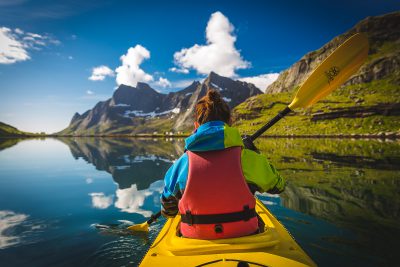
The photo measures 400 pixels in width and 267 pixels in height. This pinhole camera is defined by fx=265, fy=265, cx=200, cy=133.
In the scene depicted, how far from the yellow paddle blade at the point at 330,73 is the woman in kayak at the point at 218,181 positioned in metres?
4.99

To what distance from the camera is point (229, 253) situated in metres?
3.81

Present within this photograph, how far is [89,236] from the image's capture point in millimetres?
9242

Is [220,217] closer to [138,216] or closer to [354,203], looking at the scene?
[138,216]

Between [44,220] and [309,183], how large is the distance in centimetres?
1434

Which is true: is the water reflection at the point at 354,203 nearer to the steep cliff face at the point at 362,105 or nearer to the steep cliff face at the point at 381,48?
the steep cliff face at the point at 362,105

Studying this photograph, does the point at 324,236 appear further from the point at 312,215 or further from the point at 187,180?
the point at 187,180

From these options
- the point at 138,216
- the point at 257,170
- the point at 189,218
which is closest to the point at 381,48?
the point at 138,216

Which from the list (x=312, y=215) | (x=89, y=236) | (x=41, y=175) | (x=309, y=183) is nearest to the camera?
(x=89, y=236)

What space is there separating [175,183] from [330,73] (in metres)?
6.63

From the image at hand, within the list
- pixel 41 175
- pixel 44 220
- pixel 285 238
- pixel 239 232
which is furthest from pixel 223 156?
pixel 41 175

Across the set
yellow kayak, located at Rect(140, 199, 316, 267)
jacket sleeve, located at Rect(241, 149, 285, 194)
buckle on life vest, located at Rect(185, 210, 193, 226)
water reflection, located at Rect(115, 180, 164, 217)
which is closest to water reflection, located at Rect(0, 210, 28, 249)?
water reflection, located at Rect(115, 180, 164, 217)

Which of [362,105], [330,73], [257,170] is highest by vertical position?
[362,105]

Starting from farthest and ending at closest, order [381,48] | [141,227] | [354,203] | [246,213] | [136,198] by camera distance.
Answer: [381,48]
[136,198]
[354,203]
[141,227]
[246,213]

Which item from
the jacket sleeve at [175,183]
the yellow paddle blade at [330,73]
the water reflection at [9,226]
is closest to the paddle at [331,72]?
the yellow paddle blade at [330,73]
